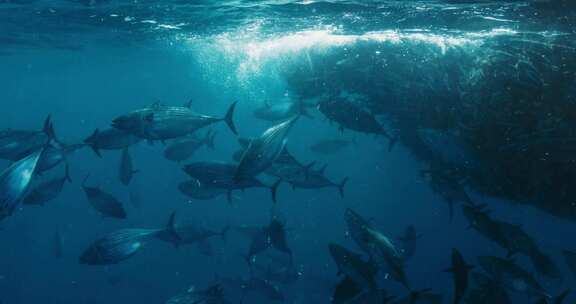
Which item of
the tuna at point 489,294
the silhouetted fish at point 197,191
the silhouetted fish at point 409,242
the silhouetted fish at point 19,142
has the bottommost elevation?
the silhouetted fish at point 409,242

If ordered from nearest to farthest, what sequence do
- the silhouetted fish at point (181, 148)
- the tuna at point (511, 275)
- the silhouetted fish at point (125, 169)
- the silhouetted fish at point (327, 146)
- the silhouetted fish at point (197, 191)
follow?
1. the tuna at point (511, 275)
2. the silhouetted fish at point (197, 191)
3. the silhouetted fish at point (125, 169)
4. the silhouetted fish at point (181, 148)
5. the silhouetted fish at point (327, 146)

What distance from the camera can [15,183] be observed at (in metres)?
4.56

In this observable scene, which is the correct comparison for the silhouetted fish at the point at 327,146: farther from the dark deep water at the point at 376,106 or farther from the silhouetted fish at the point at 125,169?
the silhouetted fish at the point at 125,169

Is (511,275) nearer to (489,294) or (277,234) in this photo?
(489,294)

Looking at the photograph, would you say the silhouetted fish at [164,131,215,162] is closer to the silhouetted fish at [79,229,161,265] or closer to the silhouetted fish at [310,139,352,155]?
the silhouetted fish at [79,229,161,265]

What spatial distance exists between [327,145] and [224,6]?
6394mm

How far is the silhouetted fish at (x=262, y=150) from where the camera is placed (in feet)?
15.2

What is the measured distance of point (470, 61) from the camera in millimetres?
11445

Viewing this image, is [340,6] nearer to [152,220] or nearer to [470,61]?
[470,61]

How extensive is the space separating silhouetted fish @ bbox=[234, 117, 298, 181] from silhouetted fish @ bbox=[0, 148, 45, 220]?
2.51 meters

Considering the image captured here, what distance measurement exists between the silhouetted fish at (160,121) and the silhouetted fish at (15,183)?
1317mm

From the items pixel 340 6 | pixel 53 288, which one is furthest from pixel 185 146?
pixel 53 288

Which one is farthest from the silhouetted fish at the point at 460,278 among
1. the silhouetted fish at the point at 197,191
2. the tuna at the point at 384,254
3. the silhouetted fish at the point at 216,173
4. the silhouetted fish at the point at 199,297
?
the silhouetted fish at the point at 197,191

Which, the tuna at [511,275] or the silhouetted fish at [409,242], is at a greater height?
the tuna at [511,275]
